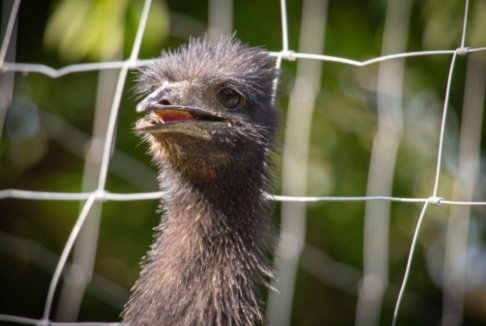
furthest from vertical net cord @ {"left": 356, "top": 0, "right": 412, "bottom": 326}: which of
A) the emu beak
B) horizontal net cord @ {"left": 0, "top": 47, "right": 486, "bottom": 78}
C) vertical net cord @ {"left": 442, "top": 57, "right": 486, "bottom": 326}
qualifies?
the emu beak

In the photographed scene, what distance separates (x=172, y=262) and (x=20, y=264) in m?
1.91

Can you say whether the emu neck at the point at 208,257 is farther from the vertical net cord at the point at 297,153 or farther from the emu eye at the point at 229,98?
the vertical net cord at the point at 297,153

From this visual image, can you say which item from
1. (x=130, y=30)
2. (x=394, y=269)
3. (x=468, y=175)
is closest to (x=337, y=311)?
(x=394, y=269)

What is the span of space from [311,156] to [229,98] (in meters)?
1.42

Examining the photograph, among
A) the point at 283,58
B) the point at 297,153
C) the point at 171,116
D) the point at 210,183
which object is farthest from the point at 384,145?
the point at 171,116

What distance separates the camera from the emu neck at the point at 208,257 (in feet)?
5.47

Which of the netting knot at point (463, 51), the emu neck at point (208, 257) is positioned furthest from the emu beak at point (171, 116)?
the netting knot at point (463, 51)

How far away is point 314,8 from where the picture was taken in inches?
111

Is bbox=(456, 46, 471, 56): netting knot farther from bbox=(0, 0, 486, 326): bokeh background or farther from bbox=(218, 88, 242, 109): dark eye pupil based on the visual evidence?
bbox=(0, 0, 486, 326): bokeh background

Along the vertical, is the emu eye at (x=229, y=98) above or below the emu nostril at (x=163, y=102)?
above

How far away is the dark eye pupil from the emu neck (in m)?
0.14

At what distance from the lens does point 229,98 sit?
1.72 m

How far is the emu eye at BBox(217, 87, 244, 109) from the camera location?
171 centimetres

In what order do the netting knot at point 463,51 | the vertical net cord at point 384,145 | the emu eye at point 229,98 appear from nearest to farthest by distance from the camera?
the netting knot at point 463,51 → the emu eye at point 229,98 → the vertical net cord at point 384,145
